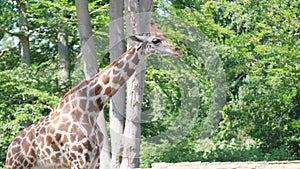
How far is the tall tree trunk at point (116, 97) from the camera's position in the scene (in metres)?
10.0

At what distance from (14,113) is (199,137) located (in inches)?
180

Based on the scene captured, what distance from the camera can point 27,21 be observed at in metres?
13.7

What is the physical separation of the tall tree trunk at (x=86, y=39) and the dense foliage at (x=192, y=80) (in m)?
0.29

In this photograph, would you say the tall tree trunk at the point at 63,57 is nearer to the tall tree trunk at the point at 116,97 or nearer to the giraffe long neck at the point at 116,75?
the tall tree trunk at the point at 116,97

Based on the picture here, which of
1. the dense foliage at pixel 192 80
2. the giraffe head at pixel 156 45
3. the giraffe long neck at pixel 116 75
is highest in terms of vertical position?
the giraffe head at pixel 156 45

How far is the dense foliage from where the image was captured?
10953 millimetres

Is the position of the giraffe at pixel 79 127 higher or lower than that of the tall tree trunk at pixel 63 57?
higher

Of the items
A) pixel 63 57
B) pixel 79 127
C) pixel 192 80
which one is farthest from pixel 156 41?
pixel 63 57

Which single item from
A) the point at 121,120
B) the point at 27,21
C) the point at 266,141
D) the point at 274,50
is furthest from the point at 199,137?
the point at 27,21

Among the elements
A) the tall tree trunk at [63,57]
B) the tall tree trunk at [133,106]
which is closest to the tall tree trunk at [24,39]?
the tall tree trunk at [63,57]

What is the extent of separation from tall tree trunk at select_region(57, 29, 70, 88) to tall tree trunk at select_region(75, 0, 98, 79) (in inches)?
115

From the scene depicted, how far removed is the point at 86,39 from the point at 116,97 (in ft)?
4.01

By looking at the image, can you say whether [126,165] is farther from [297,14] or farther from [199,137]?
[297,14]

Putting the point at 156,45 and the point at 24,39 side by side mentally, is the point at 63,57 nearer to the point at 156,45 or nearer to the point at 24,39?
the point at 24,39
